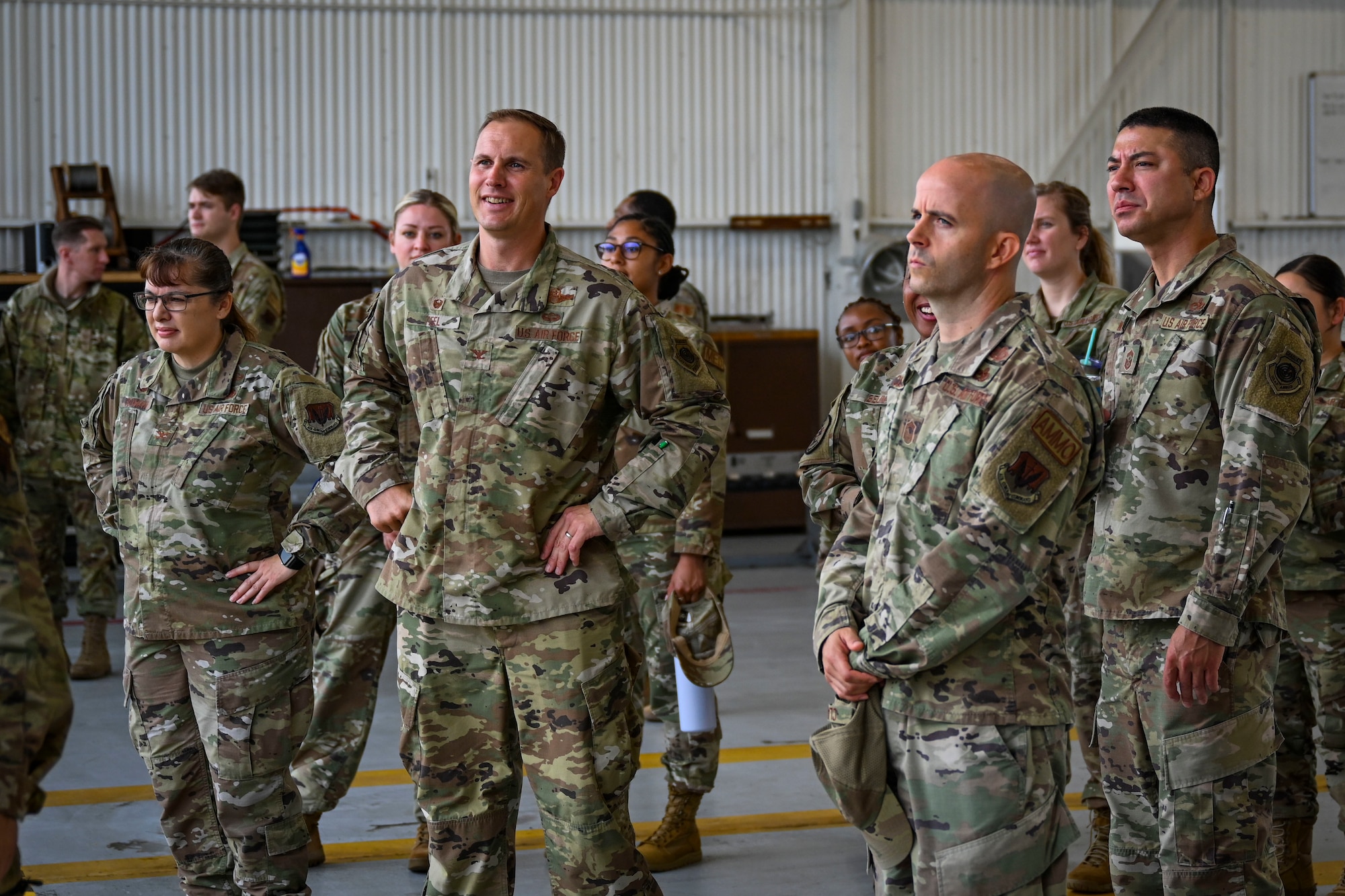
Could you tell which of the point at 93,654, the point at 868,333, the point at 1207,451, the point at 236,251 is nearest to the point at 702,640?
the point at 868,333

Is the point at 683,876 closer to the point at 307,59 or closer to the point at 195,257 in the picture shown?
the point at 195,257

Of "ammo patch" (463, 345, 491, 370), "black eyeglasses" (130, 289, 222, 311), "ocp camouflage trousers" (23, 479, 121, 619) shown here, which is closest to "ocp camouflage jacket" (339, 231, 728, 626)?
"ammo patch" (463, 345, 491, 370)

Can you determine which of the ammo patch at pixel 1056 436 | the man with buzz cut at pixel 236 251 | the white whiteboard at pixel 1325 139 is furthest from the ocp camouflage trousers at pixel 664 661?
the white whiteboard at pixel 1325 139

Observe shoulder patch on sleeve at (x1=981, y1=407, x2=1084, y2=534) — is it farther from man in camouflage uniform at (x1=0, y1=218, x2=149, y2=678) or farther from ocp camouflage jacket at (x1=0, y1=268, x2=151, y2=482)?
ocp camouflage jacket at (x1=0, y1=268, x2=151, y2=482)

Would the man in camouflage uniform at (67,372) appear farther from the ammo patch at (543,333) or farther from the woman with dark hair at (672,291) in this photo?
the ammo patch at (543,333)

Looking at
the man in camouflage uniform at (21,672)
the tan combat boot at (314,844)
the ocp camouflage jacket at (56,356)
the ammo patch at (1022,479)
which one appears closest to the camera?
the man in camouflage uniform at (21,672)

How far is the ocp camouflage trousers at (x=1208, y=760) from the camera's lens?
2.70 meters

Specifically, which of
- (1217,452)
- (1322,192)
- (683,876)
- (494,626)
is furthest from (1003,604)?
(1322,192)

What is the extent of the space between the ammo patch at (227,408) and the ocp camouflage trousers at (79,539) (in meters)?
3.77

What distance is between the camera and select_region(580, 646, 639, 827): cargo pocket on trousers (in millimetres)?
2697

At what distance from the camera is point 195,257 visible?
10.5 feet

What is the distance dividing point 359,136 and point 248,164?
Result: 0.95 meters

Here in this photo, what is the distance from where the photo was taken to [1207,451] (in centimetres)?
273

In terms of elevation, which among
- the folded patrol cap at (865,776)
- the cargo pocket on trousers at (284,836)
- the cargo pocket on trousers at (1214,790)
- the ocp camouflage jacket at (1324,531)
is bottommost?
the cargo pocket on trousers at (284,836)
